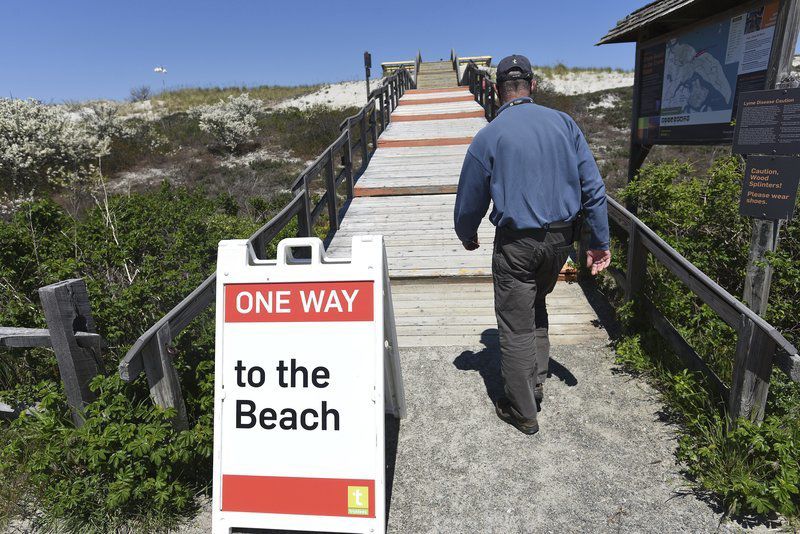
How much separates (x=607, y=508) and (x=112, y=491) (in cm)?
247

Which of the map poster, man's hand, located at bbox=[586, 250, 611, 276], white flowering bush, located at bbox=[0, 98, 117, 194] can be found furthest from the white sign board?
white flowering bush, located at bbox=[0, 98, 117, 194]

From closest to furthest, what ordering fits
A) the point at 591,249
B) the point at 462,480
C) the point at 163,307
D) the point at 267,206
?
1. the point at 462,480
2. the point at 591,249
3. the point at 163,307
4. the point at 267,206

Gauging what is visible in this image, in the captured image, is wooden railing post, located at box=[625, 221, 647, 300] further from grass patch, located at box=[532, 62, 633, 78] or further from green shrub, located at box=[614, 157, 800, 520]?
grass patch, located at box=[532, 62, 633, 78]

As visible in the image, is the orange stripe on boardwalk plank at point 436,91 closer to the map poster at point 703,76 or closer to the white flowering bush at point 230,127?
the white flowering bush at point 230,127

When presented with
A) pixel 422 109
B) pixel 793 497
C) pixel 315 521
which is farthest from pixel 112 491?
pixel 422 109

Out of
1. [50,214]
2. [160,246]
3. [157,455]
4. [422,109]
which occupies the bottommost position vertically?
[157,455]

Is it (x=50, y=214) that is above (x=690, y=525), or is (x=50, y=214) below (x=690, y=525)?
above

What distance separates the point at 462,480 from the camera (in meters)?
2.78

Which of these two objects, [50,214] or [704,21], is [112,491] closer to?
[50,214]

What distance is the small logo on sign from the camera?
2369 mm

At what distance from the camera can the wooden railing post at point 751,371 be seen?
8.07ft

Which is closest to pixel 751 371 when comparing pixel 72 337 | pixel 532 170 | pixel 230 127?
pixel 532 170

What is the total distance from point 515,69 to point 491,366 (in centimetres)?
219

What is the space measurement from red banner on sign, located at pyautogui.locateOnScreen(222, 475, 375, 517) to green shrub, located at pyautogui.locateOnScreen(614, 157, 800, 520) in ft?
5.62
